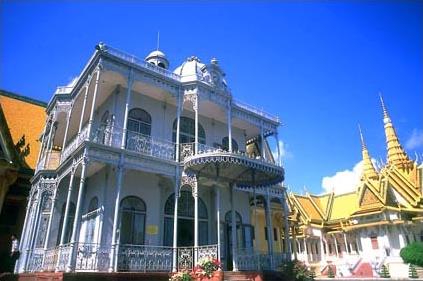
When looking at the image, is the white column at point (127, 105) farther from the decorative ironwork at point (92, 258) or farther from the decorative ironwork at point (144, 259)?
the decorative ironwork at point (144, 259)

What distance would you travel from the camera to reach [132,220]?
14.5 m

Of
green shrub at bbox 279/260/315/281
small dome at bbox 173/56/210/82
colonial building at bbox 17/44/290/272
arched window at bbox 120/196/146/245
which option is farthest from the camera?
small dome at bbox 173/56/210/82

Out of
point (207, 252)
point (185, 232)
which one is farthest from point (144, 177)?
point (207, 252)

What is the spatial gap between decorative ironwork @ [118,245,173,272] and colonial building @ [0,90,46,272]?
6.73m

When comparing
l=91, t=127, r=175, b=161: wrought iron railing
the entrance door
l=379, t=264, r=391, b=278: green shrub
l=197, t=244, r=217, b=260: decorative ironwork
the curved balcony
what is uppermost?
l=91, t=127, r=175, b=161: wrought iron railing

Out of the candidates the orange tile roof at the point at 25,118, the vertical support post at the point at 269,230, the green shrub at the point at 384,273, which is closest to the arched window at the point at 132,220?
the vertical support post at the point at 269,230

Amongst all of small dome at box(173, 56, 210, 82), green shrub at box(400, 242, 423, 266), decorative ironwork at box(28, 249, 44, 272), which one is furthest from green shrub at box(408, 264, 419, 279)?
decorative ironwork at box(28, 249, 44, 272)

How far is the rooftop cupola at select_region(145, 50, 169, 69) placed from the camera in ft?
65.4

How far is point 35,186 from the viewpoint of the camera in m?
17.0

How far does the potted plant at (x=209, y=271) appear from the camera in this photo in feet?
35.4

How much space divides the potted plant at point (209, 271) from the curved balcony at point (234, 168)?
3.82 m

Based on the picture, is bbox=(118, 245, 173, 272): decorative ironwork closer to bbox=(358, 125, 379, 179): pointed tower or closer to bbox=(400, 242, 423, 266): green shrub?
bbox=(400, 242, 423, 266): green shrub

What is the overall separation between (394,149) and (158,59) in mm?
36951

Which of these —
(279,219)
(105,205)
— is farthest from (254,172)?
(279,219)
